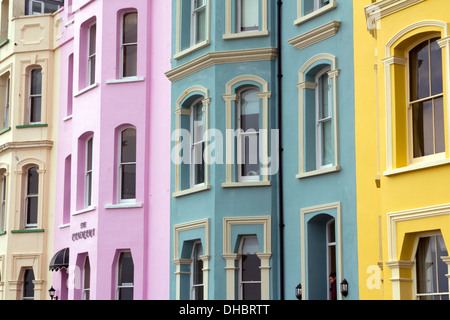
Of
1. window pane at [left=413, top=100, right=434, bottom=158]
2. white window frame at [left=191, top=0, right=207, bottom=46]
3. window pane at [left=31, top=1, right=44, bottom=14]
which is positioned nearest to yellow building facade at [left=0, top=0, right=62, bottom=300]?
window pane at [left=31, top=1, right=44, bottom=14]

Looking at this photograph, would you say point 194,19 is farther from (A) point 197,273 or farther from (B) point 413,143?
(B) point 413,143

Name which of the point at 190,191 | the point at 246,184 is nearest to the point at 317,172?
the point at 246,184

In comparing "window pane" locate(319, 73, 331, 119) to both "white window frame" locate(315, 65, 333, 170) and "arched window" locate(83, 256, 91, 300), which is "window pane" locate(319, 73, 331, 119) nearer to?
"white window frame" locate(315, 65, 333, 170)

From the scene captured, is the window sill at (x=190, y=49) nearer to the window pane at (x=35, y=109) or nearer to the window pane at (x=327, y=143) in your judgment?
the window pane at (x=327, y=143)

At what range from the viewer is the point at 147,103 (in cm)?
2806

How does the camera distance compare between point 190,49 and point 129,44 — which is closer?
point 190,49

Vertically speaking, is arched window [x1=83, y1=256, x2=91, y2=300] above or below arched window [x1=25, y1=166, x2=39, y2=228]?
below

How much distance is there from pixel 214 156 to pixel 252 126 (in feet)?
3.79

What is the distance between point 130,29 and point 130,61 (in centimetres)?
95

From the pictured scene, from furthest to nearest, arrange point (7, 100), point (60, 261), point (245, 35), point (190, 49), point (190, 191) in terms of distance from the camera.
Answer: point (7, 100)
point (60, 261)
point (190, 49)
point (190, 191)
point (245, 35)

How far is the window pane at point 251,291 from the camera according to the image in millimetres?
23250

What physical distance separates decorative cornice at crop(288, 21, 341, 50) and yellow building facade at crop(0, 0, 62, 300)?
42.5 feet

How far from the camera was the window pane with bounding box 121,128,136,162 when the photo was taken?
2841 cm

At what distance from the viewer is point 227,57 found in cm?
2417
